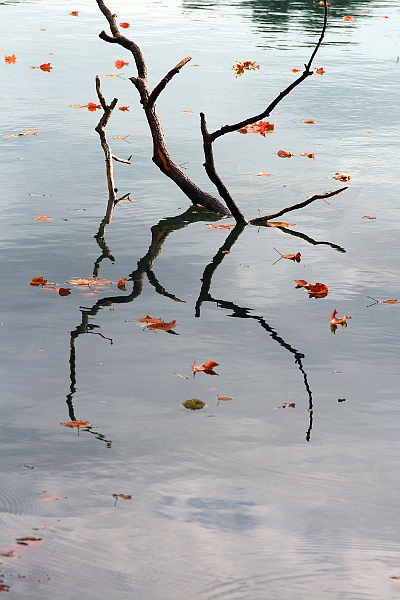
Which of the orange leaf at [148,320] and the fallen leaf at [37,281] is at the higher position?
the fallen leaf at [37,281]

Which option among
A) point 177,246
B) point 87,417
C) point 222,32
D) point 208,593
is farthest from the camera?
point 222,32

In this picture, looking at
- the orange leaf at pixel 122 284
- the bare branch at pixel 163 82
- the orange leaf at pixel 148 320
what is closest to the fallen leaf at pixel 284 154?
the bare branch at pixel 163 82

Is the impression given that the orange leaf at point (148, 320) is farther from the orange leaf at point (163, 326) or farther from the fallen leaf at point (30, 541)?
the fallen leaf at point (30, 541)

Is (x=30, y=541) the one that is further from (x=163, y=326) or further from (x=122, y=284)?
(x=122, y=284)

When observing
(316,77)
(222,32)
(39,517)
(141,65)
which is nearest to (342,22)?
(222,32)

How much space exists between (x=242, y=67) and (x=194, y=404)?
8.30 metres

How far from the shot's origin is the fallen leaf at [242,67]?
10.9 meters

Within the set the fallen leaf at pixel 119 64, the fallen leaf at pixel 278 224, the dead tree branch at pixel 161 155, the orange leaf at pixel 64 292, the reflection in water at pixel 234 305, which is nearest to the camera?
the reflection in water at pixel 234 305

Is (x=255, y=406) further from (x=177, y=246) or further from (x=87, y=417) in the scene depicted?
(x=177, y=246)

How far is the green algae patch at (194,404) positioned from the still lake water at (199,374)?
3 cm

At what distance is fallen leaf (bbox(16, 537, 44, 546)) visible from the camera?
2707mm

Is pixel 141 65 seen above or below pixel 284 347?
above

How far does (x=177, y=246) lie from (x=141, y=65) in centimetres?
180

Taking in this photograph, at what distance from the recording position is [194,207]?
655 cm
